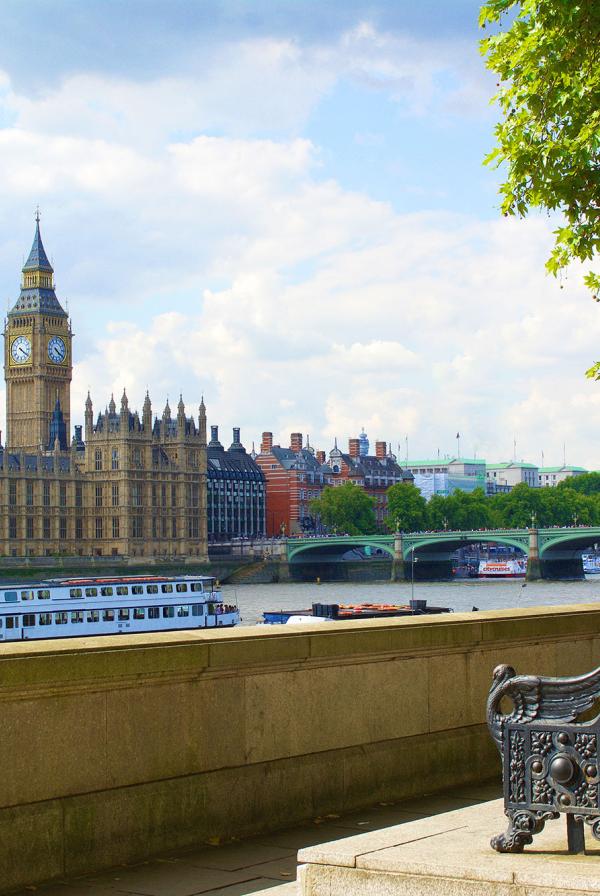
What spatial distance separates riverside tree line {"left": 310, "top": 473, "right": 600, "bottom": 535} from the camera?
13975cm

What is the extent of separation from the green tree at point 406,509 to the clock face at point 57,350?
116 ft

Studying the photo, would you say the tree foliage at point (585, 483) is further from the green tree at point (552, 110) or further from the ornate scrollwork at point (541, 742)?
the ornate scrollwork at point (541, 742)

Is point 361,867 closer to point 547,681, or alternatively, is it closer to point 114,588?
point 547,681

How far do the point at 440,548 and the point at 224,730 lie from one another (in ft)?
342

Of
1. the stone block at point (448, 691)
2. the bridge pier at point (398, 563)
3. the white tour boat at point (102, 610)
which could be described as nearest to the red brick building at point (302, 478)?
the bridge pier at point (398, 563)

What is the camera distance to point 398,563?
4163 inches

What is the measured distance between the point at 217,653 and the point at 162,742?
0.50 metres

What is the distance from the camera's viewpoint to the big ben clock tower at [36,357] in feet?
448

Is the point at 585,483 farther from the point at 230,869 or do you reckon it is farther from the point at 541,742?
the point at 541,742

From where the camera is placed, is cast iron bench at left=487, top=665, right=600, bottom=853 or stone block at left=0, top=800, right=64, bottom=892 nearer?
cast iron bench at left=487, top=665, right=600, bottom=853

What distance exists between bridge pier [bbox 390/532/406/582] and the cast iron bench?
101487 mm

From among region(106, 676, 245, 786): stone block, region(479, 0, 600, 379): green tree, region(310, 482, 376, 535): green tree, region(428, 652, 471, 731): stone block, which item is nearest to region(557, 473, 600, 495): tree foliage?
region(310, 482, 376, 535): green tree

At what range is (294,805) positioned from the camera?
279 inches

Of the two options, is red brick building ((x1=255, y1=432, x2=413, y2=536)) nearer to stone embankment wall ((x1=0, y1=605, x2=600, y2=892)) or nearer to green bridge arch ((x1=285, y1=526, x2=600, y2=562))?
Result: green bridge arch ((x1=285, y1=526, x2=600, y2=562))
